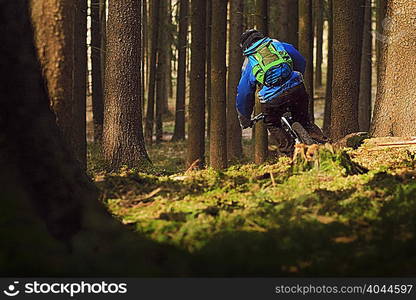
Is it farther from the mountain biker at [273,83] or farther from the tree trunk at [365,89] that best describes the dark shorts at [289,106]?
the tree trunk at [365,89]

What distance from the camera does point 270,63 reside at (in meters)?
9.38

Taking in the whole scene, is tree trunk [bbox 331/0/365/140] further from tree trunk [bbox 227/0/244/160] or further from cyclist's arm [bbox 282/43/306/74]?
tree trunk [bbox 227/0/244/160]

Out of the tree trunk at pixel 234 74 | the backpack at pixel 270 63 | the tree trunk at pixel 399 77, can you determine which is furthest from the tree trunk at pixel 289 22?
the backpack at pixel 270 63

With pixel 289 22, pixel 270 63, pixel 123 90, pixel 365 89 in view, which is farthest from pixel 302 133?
A: pixel 365 89

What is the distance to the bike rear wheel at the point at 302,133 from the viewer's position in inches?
372

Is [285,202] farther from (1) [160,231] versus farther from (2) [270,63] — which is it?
(2) [270,63]

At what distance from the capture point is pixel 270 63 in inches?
369

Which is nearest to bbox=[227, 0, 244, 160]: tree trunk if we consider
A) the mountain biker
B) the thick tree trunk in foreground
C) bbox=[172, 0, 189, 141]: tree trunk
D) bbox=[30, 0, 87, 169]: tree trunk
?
bbox=[172, 0, 189, 141]: tree trunk

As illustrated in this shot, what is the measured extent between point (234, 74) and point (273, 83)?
8526 millimetres

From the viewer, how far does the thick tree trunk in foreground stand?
173 inches

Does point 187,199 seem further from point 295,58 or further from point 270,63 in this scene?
point 295,58

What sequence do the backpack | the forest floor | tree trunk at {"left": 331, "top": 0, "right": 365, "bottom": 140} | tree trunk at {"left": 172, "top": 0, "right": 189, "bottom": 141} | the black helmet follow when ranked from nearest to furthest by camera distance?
the forest floor < the backpack < the black helmet < tree trunk at {"left": 331, "top": 0, "right": 365, "bottom": 140} < tree trunk at {"left": 172, "top": 0, "right": 189, "bottom": 141}

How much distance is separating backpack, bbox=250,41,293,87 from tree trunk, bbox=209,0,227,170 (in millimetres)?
5434

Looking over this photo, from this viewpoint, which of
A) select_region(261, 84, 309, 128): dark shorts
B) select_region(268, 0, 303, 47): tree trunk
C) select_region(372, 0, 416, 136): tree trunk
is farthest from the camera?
select_region(268, 0, 303, 47): tree trunk
